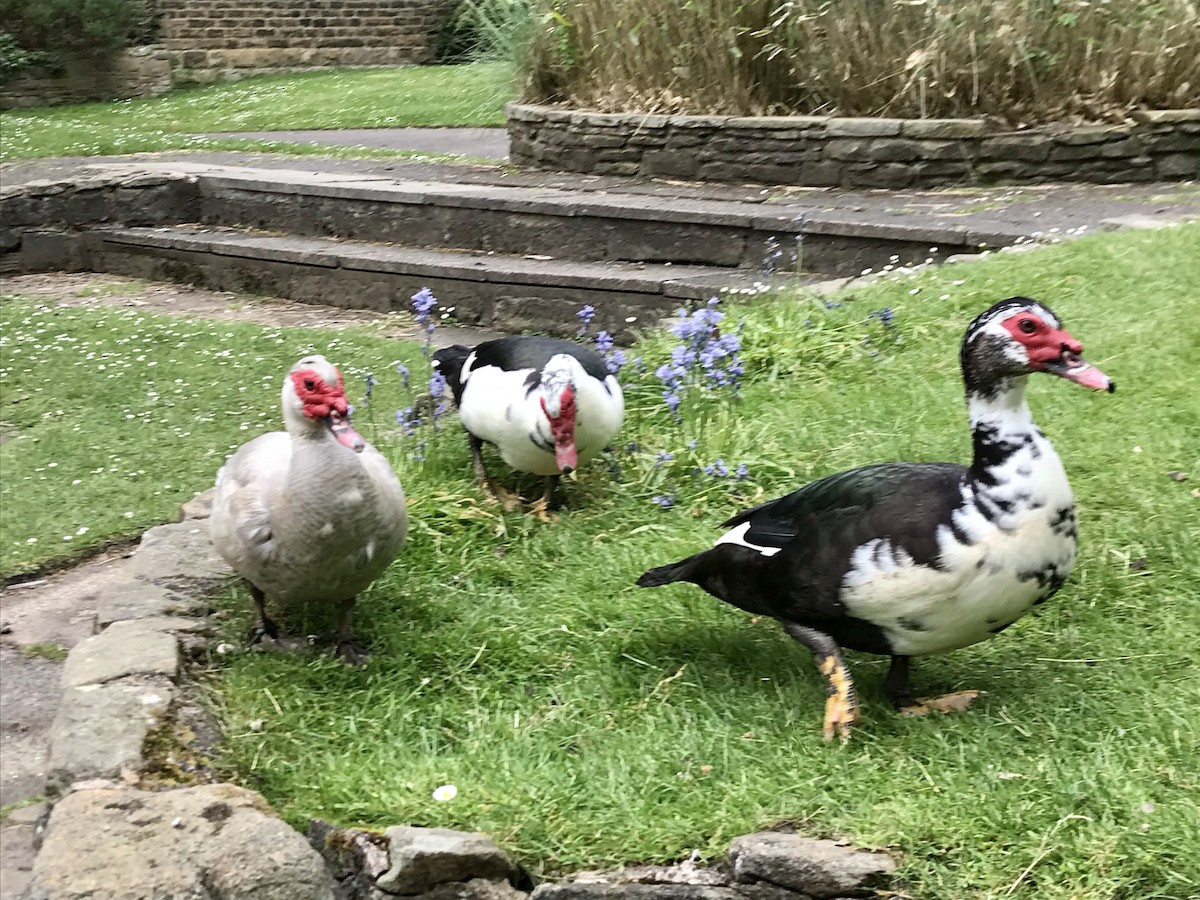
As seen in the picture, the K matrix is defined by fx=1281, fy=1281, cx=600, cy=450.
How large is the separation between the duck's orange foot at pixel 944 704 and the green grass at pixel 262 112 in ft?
32.9

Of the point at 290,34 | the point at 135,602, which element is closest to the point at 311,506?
the point at 135,602

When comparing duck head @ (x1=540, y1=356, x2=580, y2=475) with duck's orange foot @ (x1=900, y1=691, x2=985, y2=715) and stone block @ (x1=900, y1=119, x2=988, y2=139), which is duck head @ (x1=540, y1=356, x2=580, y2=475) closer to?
duck's orange foot @ (x1=900, y1=691, x2=985, y2=715)

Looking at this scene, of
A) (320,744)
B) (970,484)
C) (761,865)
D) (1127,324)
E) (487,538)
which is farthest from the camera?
(1127,324)

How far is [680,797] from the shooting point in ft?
9.57

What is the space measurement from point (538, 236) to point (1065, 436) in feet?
15.9

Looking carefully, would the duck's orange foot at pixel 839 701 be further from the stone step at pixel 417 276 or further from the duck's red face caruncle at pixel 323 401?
the stone step at pixel 417 276

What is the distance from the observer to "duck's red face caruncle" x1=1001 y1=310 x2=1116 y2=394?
280cm

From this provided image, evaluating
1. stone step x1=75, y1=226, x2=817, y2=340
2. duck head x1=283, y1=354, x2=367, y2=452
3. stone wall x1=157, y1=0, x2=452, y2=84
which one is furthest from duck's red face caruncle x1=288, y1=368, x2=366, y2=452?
stone wall x1=157, y1=0, x2=452, y2=84

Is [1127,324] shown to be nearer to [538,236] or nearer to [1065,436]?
[1065,436]

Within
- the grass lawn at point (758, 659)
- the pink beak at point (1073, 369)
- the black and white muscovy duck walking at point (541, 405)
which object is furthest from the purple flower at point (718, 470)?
the pink beak at point (1073, 369)

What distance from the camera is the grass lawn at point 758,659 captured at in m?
2.77

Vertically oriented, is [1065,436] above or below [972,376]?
below

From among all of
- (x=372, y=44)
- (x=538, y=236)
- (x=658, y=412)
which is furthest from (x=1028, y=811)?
(x=372, y=44)

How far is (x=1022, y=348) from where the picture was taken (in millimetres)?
2816
